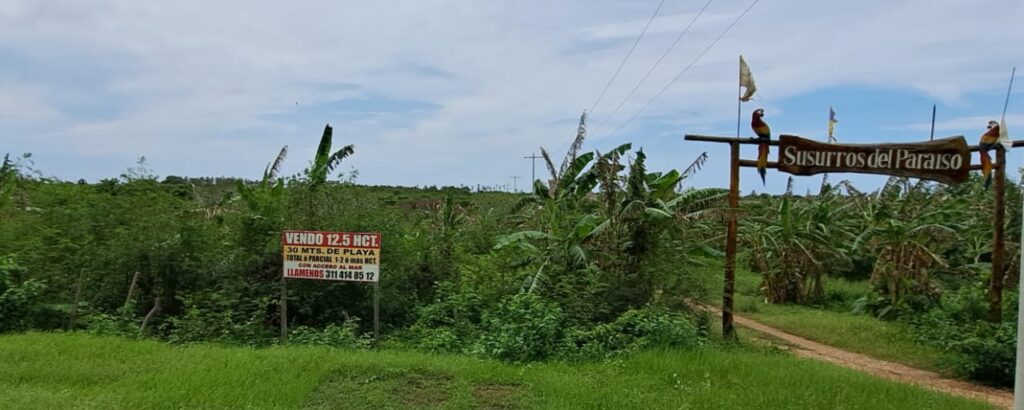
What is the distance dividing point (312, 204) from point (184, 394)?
4866 mm

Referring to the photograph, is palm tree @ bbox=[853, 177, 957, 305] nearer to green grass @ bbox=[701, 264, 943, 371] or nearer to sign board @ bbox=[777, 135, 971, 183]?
green grass @ bbox=[701, 264, 943, 371]

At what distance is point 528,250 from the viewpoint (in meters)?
10.6

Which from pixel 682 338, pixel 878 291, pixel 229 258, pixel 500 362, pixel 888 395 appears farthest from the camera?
pixel 878 291

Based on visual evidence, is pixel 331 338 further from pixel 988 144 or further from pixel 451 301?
pixel 988 144

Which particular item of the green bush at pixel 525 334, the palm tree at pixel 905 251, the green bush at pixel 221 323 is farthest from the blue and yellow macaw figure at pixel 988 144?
the green bush at pixel 221 323

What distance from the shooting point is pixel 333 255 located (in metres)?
8.20

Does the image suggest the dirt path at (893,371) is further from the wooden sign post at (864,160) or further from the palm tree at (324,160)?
the palm tree at (324,160)

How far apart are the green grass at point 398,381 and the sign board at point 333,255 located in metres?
1.28

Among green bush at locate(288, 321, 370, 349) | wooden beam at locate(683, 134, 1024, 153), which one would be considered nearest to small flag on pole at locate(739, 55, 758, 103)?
wooden beam at locate(683, 134, 1024, 153)

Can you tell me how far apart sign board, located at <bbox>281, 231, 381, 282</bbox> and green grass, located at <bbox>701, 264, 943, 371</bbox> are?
181 inches

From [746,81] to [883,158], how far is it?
1921 millimetres

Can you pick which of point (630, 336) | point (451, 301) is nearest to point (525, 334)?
point (630, 336)

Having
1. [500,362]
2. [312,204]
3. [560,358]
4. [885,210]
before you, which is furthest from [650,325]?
[885,210]

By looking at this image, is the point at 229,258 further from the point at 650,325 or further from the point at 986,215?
the point at 986,215
